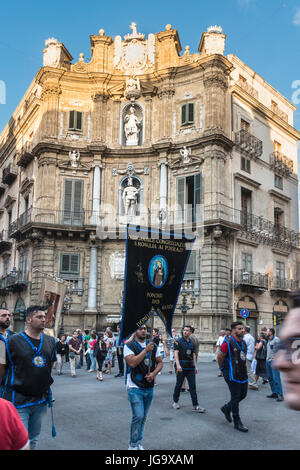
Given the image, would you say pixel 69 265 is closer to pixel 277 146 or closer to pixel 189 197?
pixel 189 197

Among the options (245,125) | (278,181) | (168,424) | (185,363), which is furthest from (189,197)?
(168,424)

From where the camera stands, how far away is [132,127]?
30.7 m

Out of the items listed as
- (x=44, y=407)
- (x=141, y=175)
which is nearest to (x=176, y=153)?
(x=141, y=175)

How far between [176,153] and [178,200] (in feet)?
Result: 9.92

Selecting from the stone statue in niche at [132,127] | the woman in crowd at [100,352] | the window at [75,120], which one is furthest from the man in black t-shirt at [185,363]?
the window at [75,120]

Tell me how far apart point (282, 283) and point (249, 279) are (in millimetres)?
5110

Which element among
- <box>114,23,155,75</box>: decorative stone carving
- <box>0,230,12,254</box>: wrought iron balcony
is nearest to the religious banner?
<box>114,23,155,75</box>: decorative stone carving

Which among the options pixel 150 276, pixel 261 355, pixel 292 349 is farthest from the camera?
pixel 261 355

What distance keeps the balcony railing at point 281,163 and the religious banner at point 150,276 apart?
2690cm

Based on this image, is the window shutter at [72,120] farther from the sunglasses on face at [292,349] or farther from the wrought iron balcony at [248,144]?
the sunglasses on face at [292,349]

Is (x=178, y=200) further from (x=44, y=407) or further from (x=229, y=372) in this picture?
(x=44, y=407)

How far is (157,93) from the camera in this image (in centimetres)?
3086

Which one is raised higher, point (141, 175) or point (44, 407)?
point (141, 175)

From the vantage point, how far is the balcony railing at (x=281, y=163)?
110ft
